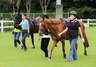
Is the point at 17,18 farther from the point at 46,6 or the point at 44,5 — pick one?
the point at 44,5

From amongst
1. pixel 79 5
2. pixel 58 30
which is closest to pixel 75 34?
pixel 58 30

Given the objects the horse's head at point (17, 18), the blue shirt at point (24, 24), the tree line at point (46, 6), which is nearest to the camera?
the blue shirt at point (24, 24)

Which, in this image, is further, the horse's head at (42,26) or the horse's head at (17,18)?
the horse's head at (17,18)

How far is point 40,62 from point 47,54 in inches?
47.5

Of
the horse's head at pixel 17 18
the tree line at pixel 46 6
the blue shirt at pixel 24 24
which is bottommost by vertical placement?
the blue shirt at pixel 24 24

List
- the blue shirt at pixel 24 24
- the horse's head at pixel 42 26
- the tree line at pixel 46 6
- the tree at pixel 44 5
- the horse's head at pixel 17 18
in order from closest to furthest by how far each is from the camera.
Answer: the horse's head at pixel 42 26, the blue shirt at pixel 24 24, the horse's head at pixel 17 18, the tree line at pixel 46 6, the tree at pixel 44 5

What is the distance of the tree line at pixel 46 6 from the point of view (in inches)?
1704

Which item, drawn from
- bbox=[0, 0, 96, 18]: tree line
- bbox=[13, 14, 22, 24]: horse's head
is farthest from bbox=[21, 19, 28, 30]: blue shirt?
bbox=[0, 0, 96, 18]: tree line

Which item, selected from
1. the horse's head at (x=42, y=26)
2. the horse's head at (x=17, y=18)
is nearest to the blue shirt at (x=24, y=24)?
the horse's head at (x=17, y=18)

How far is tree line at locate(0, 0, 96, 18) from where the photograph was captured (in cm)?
4328

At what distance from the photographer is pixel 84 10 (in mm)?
42375

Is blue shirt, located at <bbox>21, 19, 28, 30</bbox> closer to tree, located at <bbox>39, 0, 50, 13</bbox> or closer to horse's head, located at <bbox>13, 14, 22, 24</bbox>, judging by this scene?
horse's head, located at <bbox>13, 14, 22, 24</bbox>

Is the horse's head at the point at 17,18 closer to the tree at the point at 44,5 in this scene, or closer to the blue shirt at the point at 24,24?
the blue shirt at the point at 24,24

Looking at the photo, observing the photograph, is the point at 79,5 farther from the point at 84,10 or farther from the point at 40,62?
the point at 40,62
